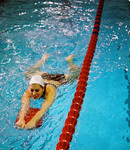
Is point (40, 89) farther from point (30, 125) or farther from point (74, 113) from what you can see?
point (74, 113)

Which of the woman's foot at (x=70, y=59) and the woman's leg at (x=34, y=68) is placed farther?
the woman's foot at (x=70, y=59)

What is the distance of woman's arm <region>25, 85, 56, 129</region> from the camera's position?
263 cm

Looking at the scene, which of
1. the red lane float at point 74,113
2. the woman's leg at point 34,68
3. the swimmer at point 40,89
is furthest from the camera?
the woman's leg at point 34,68

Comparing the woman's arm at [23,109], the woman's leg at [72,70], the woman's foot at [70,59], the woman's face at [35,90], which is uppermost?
the woman's foot at [70,59]

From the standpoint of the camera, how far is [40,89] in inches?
113

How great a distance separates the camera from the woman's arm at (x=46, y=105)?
2.63m

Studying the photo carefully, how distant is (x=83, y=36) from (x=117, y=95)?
2.91 m

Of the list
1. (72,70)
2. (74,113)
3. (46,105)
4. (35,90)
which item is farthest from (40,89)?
(72,70)

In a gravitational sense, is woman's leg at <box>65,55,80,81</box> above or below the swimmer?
above

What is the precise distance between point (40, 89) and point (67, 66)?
5.68ft

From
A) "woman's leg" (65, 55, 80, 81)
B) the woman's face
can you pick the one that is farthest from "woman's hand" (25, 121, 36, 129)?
"woman's leg" (65, 55, 80, 81)

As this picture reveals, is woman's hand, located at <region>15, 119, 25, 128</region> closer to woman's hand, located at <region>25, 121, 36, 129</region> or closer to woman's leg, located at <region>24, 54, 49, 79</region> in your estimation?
woman's hand, located at <region>25, 121, 36, 129</region>

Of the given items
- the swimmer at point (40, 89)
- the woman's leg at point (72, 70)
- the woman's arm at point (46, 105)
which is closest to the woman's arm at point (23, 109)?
the swimmer at point (40, 89)

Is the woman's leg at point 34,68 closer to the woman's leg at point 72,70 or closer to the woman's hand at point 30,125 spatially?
the woman's leg at point 72,70
